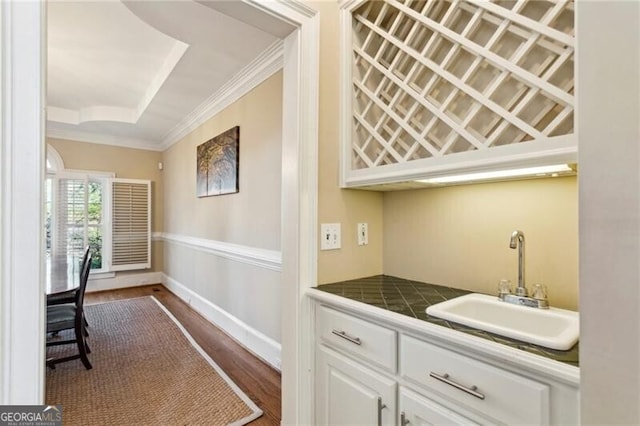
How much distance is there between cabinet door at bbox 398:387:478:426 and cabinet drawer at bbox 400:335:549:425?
0.04m

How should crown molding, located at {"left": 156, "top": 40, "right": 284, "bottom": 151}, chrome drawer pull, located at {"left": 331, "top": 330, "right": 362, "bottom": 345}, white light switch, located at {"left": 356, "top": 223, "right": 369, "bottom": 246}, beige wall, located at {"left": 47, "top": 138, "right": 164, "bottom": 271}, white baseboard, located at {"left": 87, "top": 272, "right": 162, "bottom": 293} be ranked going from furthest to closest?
1. white baseboard, located at {"left": 87, "top": 272, "right": 162, "bottom": 293}
2. beige wall, located at {"left": 47, "top": 138, "right": 164, "bottom": 271}
3. crown molding, located at {"left": 156, "top": 40, "right": 284, "bottom": 151}
4. white light switch, located at {"left": 356, "top": 223, "right": 369, "bottom": 246}
5. chrome drawer pull, located at {"left": 331, "top": 330, "right": 362, "bottom": 345}

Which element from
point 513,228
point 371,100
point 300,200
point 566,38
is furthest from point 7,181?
point 513,228

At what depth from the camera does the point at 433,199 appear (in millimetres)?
1614

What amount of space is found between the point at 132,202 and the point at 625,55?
574 centimetres

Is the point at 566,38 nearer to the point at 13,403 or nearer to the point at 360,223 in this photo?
the point at 360,223

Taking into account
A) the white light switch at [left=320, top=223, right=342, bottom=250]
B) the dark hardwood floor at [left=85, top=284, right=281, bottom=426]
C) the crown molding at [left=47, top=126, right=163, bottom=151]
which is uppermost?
the crown molding at [left=47, top=126, right=163, bottom=151]

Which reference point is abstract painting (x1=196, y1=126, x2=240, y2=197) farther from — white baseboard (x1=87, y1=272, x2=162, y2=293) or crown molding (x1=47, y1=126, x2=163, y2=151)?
white baseboard (x1=87, y1=272, x2=162, y2=293)

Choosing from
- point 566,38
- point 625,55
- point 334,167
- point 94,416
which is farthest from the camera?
point 94,416

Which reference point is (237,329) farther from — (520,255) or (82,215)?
(82,215)

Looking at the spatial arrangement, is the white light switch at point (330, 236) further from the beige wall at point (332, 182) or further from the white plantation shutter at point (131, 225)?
the white plantation shutter at point (131, 225)

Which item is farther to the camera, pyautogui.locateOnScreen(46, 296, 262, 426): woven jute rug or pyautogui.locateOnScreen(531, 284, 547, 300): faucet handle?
pyautogui.locateOnScreen(46, 296, 262, 426): woven jute rug

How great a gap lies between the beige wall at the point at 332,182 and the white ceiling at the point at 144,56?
248mm

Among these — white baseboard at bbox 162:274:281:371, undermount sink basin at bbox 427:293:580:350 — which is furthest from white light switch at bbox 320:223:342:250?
white baseboard at bbox 162:274:281:371

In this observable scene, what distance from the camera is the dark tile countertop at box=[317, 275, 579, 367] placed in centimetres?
83
